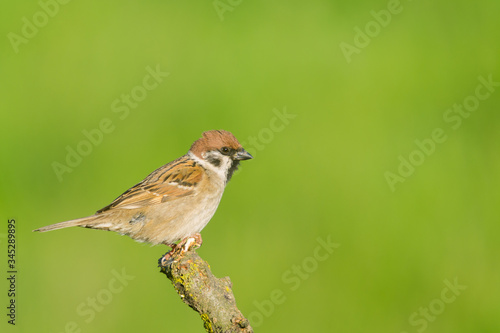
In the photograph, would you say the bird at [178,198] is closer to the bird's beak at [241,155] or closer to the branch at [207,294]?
the bird's beak at [241,155]

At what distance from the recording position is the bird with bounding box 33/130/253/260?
4469 millimetres

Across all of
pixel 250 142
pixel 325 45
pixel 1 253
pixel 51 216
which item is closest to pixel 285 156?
pixel 250 142

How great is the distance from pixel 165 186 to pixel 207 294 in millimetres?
1608

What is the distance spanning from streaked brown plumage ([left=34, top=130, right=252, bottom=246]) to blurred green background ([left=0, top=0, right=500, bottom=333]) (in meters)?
1.28

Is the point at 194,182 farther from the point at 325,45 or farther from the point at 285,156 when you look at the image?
the point at 325,45

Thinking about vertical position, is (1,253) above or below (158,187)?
above

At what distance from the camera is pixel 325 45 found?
7.61 m

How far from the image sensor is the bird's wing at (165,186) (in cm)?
457

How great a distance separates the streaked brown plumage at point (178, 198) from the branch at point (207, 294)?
987mm

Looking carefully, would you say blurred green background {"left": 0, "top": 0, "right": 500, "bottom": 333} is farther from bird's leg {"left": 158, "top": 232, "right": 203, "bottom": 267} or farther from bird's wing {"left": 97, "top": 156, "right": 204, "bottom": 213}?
bird's leg {"left": 158, "top": 232, "right": 203, "bottom": 267}

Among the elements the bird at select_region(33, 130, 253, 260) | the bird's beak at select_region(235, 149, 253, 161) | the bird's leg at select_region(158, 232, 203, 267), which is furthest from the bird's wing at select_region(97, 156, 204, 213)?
the bird's leg at select_region(158, 232, 203, 267)

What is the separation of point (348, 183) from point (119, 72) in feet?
8.04

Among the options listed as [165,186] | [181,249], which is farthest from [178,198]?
[181,249]

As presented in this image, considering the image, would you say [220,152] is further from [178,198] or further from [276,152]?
[276,152]
